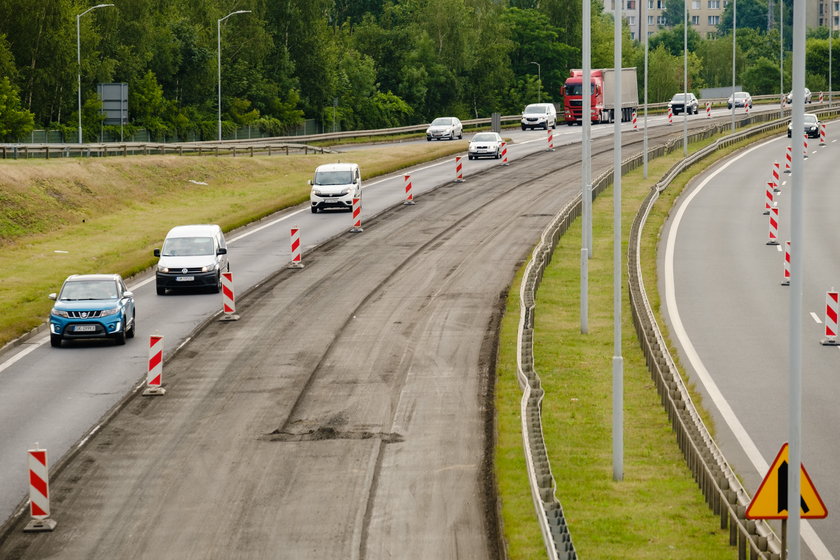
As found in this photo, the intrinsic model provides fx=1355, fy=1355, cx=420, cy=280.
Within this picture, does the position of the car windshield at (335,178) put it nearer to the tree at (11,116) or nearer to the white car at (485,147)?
the white car at (485,147)

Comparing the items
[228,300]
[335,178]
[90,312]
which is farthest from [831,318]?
[335,178]

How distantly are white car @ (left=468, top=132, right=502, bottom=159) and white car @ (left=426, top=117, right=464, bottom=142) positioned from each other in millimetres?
16852

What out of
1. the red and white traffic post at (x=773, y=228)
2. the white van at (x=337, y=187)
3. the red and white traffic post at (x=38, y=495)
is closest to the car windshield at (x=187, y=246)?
the white van at (x=337, y=187)

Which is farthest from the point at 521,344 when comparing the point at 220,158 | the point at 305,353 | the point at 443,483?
the point at 220,158

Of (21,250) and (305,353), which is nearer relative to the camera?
(305,353)

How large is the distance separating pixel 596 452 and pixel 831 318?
37.5 feet

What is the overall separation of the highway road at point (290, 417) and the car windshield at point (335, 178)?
10784 millimetres

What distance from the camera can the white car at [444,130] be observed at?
96.9 m

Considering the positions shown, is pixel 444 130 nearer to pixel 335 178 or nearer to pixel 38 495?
pixel 335 178

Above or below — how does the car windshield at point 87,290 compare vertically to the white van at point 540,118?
below

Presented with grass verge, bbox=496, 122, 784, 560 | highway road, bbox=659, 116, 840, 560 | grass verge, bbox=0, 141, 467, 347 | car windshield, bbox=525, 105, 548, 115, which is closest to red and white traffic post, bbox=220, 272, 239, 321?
grass verge, bbox=0, 141, 467, 347

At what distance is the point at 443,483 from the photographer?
72.5 ft

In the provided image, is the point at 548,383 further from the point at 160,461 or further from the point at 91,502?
the point at 91,502

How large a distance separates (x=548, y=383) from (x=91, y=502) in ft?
39.0
